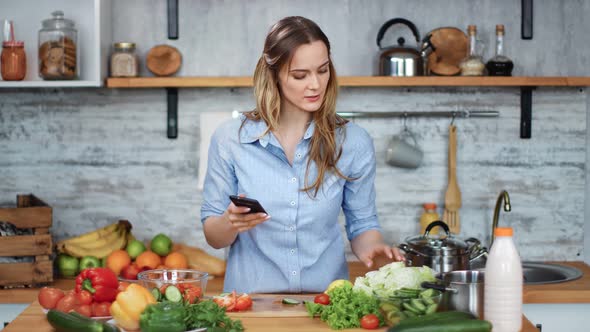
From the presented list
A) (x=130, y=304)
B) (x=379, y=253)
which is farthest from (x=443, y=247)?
(x=130, y=304)

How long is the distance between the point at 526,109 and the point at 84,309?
236 centimetres

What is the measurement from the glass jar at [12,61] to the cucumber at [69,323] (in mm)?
1743

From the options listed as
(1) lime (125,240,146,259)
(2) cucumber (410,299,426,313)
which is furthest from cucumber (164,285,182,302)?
(1) lime (125,240,146,259)

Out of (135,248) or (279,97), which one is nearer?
(279,97)

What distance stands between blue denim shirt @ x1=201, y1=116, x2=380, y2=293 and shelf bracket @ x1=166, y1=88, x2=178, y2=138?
1.15 m

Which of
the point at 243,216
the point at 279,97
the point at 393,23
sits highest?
the point at 393,23

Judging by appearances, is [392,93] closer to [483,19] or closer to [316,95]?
[483,19]

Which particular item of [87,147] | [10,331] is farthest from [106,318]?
[87,147]

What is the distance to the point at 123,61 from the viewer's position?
339cm

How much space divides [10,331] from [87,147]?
187 cm

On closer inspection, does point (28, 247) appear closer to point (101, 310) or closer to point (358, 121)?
point (101, 310)

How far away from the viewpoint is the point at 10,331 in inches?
71.6

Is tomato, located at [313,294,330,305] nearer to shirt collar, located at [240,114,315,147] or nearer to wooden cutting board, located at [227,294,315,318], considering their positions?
wooden cutting board, located at [227,294,315,318]

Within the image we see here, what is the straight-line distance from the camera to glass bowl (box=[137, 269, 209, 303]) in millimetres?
1850
